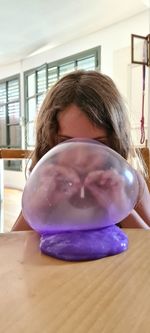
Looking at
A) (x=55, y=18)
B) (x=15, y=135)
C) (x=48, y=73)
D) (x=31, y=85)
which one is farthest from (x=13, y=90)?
(x=55, y=18)

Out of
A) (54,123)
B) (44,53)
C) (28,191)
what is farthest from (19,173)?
(28,191)

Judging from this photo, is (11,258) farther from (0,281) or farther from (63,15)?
(63,15)

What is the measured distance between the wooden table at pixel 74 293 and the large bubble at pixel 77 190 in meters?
0.04

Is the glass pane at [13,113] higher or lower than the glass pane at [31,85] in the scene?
lower

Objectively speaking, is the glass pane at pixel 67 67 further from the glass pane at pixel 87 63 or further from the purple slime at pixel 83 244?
the purple slime at pixel 83 244

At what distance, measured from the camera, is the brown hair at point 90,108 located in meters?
0.60

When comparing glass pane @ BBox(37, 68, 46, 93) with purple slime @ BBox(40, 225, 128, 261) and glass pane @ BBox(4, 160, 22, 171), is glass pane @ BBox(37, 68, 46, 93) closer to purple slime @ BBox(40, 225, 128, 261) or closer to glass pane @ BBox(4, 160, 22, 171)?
glass pane @ BBox(4, 160, 22, 171)

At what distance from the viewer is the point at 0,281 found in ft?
0.83

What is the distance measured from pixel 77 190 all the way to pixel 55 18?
3.07 metres

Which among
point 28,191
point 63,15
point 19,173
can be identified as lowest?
point 19,173

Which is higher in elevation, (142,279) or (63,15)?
(63,15)

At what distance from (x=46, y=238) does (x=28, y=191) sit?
0.05m

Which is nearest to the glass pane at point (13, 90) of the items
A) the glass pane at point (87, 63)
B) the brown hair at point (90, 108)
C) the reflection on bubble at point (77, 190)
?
the glass pane at point (87, 63)

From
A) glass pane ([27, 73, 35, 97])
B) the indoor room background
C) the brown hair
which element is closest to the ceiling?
the indoor room background
